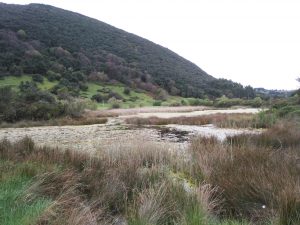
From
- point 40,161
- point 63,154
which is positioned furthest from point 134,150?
point 40,161

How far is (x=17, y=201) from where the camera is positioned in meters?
3.60

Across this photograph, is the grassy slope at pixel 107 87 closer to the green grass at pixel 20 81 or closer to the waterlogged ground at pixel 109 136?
the green grass at pixel 20 81

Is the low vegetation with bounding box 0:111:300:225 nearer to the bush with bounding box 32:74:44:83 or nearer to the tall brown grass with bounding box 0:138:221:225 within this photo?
the tall brown grass with bounding box 0:138:221:225

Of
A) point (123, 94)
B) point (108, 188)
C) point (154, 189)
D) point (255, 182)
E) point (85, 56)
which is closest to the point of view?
point (255, 182)

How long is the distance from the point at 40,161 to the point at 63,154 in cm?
90

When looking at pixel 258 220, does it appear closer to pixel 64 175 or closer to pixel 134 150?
pixel 64 175

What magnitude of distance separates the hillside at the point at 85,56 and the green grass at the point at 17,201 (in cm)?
4056

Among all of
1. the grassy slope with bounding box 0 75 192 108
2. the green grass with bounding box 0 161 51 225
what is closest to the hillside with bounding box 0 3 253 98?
the grassy slope with bounding box 0 75 192 108

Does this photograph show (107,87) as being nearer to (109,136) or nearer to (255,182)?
(109,136)

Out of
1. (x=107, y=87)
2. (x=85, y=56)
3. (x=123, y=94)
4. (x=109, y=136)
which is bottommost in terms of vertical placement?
(x=109, y=136)

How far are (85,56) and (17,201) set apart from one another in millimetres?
63604

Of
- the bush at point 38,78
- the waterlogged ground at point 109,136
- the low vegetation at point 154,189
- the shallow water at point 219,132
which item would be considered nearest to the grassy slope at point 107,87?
the bush at point 38,78

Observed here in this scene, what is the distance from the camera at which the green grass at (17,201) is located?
318cm

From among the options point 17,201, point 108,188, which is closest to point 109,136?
point 108,188
